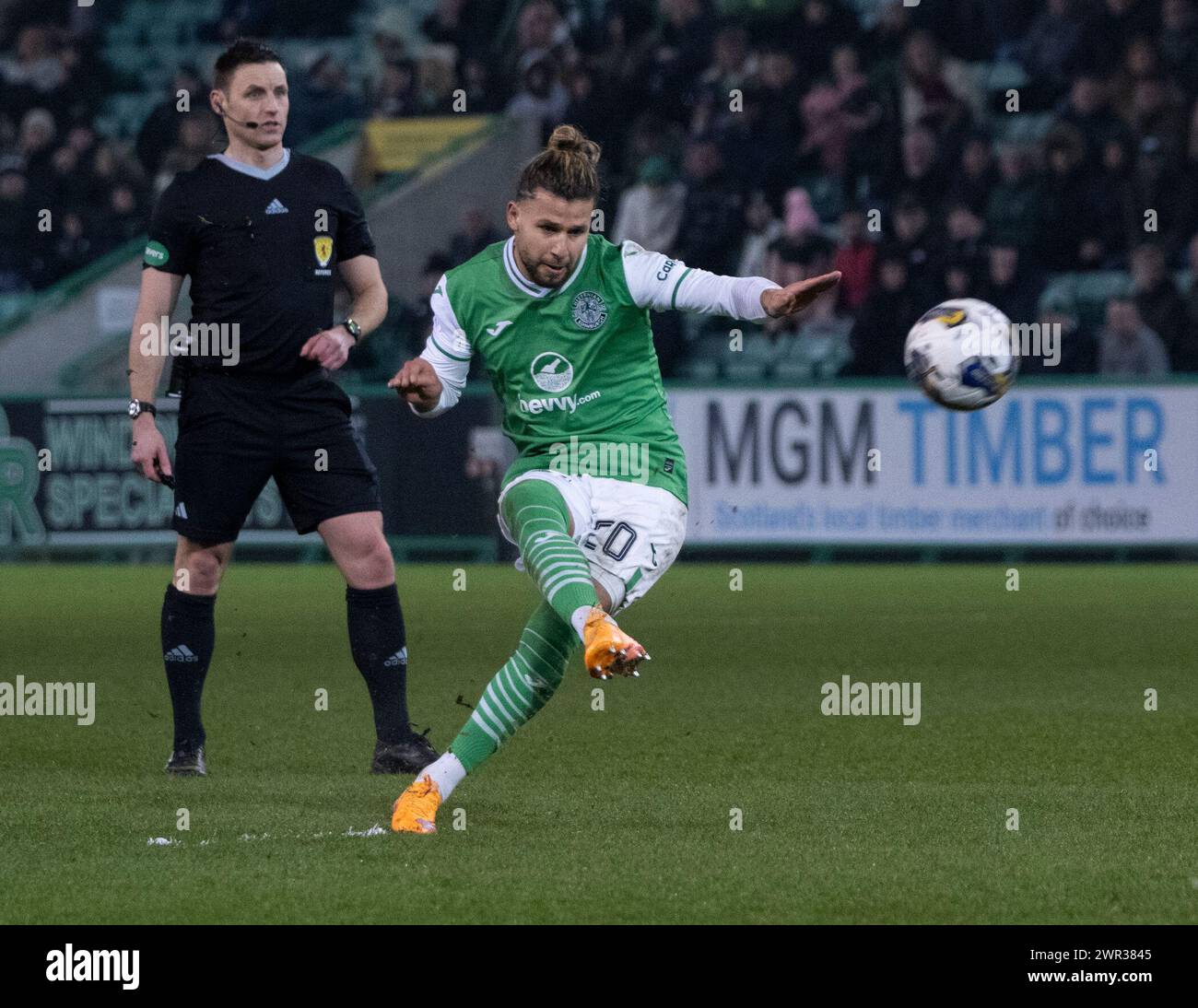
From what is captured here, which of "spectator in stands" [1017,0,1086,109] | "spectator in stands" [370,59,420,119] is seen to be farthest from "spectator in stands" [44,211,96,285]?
"spectator in stands" [1017,0,1086,109]

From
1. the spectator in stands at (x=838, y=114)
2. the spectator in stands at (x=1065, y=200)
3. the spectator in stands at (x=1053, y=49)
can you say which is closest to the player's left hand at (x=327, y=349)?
the spectator in stands at (x=1065, y=200)

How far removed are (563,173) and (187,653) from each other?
2.15 meters

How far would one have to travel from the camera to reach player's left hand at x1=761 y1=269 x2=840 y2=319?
543 centimetres

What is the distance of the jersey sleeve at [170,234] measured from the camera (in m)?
6.77

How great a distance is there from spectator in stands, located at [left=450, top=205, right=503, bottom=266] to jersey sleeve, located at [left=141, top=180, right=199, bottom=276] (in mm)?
11366

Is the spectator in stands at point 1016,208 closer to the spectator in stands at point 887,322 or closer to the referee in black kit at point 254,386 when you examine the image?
the spectator in stands at point 887,322

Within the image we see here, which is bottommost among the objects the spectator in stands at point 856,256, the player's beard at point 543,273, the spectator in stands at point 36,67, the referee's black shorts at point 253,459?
the referee's black shorts at point 253,459

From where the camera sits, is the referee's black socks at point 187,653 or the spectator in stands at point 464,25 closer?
the referee's black socks at point 187,653

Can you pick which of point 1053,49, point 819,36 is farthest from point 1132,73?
point 819,36

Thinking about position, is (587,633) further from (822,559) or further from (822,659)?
(822,559)

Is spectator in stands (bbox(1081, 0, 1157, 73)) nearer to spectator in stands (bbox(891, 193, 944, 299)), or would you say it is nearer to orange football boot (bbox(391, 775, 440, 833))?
spectator in stands (bbox(891, 193, 944, 299))

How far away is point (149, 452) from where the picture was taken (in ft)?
21.9

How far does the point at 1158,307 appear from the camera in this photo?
16.6 meters

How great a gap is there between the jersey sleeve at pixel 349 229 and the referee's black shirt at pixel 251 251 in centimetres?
6
